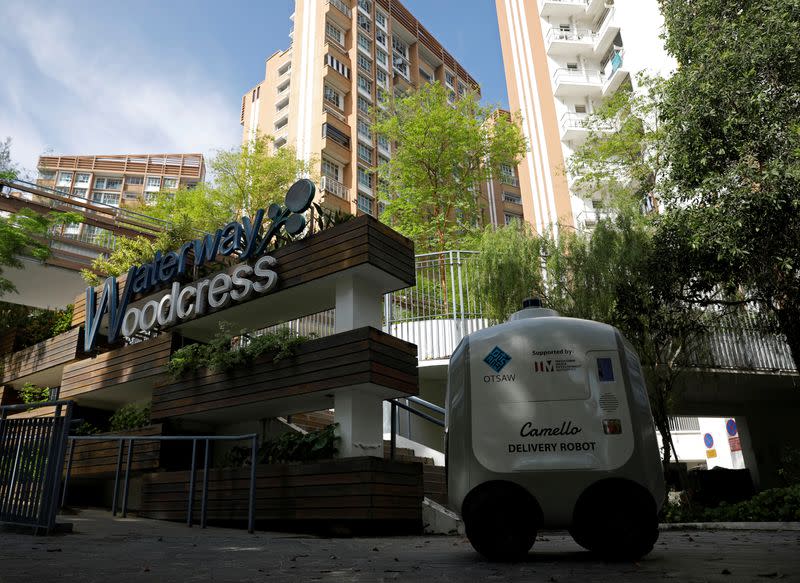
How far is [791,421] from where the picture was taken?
866 inches

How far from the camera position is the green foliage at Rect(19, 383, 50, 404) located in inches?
658

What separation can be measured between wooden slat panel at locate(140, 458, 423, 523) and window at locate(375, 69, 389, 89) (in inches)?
1598

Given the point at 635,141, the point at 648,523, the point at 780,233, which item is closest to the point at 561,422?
the point at 648,523

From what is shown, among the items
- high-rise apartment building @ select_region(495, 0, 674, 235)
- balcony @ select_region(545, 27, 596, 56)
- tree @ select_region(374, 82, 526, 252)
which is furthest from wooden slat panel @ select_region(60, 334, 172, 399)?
balcony @ select_region(545, 27, 596, 56)

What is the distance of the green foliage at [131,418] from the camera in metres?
12.4

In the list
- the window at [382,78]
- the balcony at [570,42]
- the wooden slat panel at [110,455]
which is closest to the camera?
the wooden slat panel at [110,455]

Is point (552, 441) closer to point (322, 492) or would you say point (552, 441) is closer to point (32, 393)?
point (322, 492)

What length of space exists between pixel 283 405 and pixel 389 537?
311 cm

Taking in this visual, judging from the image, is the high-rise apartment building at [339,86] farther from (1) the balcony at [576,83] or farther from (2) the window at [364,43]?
(1) the balcony at [576,83]

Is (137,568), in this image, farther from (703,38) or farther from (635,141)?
(635,141)

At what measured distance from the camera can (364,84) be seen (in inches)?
1748

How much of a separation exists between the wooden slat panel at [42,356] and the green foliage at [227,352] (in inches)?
177

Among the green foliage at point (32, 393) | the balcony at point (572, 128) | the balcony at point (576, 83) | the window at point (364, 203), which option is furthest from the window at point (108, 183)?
the green foliage at point (32, 393)

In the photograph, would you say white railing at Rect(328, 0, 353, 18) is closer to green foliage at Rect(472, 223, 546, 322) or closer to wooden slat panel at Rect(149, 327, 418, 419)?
green foliage at Rect(472, 223, 546, 322)
